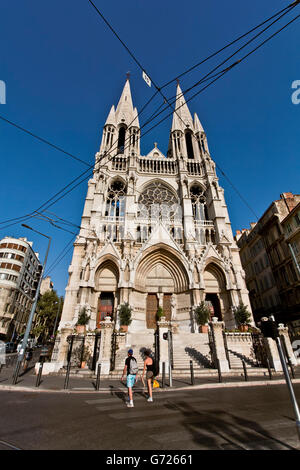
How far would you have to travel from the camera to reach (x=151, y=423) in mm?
4051

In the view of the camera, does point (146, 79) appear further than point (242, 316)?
No

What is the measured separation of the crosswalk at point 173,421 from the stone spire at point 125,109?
32.8 m

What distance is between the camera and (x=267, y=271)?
27.8 metres

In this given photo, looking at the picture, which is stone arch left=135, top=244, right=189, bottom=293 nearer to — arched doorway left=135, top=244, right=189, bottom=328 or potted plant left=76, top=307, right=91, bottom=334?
arched doorway left=135, top=244, right=189, bottom=328

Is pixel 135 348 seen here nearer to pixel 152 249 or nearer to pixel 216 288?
pixel 152 249

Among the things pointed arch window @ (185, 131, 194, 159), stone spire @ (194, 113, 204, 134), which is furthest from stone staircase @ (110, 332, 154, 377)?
stone spire @ (194, 113, 204, 134)

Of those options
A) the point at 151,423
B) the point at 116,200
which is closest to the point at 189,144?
the point at 116,200

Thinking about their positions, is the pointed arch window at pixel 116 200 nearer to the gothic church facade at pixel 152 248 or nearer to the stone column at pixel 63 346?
the gothic church facade at pixel 152 248

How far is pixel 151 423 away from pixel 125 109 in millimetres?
39186

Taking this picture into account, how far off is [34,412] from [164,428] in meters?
3.18

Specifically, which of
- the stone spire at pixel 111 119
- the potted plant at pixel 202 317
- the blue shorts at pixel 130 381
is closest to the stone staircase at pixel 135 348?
the potted plant at pixel 202 317

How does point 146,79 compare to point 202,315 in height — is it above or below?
above
